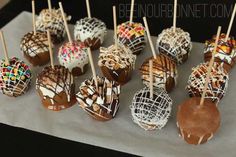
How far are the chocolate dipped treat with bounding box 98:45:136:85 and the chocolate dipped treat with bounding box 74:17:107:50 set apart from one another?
0.17m

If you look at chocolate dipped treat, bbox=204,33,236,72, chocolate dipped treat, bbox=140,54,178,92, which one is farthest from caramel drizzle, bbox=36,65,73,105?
chocolate dipped treat, bbox=204,33,236,72

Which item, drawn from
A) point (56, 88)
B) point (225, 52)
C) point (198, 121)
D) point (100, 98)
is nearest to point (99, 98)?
point (100, 98)

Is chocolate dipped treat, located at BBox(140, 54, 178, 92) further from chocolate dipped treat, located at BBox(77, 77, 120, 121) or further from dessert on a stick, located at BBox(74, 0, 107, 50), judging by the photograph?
dessert on a stick, located at BBox(74, 0, 107, 50)

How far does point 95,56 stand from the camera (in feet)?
4.71

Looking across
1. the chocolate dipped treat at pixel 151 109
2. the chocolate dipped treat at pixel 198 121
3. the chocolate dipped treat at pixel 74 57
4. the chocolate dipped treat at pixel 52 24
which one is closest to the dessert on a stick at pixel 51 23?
the chocolate dipped treat at pixel 52 24

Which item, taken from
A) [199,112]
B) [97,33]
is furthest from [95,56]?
[199,112]

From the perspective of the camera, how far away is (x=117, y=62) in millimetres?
1220

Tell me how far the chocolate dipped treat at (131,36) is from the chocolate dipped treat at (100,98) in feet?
0.91

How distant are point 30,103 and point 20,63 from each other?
0.14 m

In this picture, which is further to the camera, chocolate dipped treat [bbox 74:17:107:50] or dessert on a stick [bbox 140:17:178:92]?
chocolate dipped treat [bbox 74:17:107:50]

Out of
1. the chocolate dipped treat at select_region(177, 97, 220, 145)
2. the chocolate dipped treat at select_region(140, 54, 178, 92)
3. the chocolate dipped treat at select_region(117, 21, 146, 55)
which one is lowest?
the chocolate dipped treat at select_region(177, 97, 220, 145)

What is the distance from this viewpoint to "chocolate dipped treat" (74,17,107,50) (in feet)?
4.57

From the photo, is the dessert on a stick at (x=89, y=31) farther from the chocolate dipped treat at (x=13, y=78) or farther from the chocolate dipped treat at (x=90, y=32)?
the chocolate dipped treat at (x=13, y=78)

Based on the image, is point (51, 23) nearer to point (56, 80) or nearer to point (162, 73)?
Result: point (56, 80)
